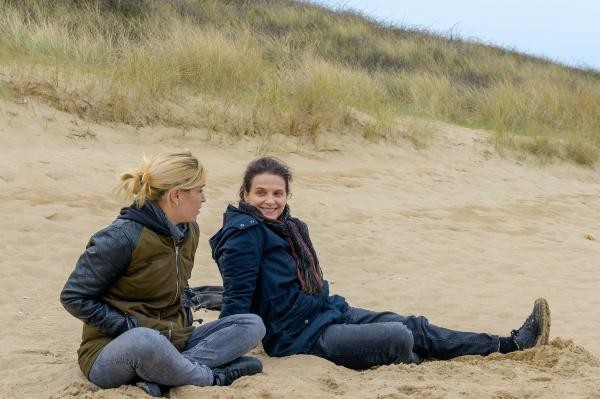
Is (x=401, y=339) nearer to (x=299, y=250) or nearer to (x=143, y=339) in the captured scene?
(x=299, y=250)

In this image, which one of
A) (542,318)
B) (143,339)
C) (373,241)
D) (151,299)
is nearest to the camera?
(143,339)

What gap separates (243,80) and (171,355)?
8.37m

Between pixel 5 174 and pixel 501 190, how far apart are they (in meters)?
6.41

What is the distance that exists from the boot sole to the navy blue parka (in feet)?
3.51

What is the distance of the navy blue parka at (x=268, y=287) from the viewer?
4008mm

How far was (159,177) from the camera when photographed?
3.55 meters

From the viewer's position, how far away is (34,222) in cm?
653

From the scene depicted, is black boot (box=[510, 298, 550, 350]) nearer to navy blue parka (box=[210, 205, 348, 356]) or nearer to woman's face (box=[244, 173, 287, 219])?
navy blue parka (box=[210, 205, 348, 356])

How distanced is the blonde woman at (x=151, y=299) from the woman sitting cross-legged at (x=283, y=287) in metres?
0.29

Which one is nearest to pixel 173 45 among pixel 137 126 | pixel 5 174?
pixel 137 126

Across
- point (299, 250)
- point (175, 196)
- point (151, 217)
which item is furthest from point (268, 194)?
point (151, 217)

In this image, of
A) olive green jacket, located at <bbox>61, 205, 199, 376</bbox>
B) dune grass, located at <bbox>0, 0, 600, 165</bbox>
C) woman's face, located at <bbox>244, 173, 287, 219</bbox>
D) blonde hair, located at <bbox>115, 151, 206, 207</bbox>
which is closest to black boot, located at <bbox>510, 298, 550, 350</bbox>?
woman's face, located at <bbox>244, 173, 287, 219</bbox>

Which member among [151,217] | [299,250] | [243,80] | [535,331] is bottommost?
[535,331]

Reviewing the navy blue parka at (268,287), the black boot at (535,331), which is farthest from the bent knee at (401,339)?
the black boot at (535,331)
